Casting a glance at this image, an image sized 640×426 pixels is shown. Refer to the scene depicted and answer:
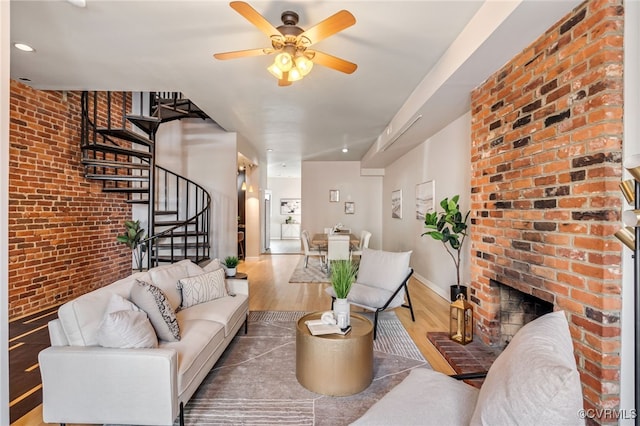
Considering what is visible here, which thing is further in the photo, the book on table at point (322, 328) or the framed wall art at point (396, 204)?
the framed wall art at point (396, 204)

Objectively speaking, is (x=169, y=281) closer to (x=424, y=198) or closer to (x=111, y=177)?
(x=111, y=177)

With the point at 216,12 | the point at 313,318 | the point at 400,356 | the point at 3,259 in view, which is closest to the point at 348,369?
the point at 313,318

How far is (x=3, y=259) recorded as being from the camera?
1.45 meters

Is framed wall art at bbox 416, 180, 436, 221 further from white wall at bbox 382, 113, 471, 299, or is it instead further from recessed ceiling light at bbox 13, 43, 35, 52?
recessed ceiling light at bbox 13, 43, 35, 52

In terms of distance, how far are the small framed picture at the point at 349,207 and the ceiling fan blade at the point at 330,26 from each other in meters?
6.94

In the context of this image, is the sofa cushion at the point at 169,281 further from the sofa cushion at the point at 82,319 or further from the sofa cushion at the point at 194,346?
the sofa cushion at the point at 82,319

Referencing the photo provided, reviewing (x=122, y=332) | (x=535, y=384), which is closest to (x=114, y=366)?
(x=122, y=332)

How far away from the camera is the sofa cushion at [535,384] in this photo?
0.92m

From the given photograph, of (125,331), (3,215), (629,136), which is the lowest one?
(125,331)

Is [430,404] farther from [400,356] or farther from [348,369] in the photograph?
[400,356]

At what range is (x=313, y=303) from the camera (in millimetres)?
4500

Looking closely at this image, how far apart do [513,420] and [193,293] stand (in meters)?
2.62

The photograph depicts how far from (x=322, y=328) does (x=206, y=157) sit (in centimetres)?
441

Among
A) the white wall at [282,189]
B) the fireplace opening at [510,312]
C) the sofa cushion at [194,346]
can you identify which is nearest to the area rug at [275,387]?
the sofa cushion at [194,346]
